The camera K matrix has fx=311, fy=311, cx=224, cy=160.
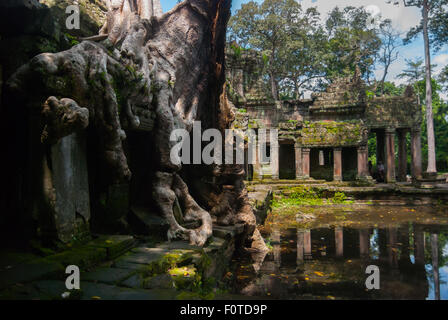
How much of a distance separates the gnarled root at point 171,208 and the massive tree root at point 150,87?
14mm

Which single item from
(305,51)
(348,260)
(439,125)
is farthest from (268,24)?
(348,260)

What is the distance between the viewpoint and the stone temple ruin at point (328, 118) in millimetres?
15164

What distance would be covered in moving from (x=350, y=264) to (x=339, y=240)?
1.68m

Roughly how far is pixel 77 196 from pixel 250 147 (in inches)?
453

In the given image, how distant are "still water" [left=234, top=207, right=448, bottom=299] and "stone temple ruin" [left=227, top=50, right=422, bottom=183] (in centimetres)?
649

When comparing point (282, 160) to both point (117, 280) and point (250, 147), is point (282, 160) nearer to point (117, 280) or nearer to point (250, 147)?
point (250, 147)

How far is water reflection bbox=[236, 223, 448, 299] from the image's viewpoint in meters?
3.67

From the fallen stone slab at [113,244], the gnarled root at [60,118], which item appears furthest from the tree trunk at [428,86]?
the gnarled root at [60,118]

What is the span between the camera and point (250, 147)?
1434 cm

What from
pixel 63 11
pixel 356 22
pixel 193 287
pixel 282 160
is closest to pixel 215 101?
pixel 63 11

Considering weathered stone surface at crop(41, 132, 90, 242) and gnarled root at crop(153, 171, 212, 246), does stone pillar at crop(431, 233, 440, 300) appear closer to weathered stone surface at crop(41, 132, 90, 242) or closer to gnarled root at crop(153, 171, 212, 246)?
gnarled root at crop(153, 171, 212, 246)

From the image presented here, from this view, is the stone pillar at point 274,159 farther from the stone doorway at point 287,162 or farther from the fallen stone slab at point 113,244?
the fallen stone slab at point 113,244

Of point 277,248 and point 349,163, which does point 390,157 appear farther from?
point 277,248

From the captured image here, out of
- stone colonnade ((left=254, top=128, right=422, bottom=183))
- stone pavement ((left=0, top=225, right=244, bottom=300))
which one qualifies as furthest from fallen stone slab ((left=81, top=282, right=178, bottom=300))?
stone colonnade ((left=254, top=128, right=422, bottom=183))
